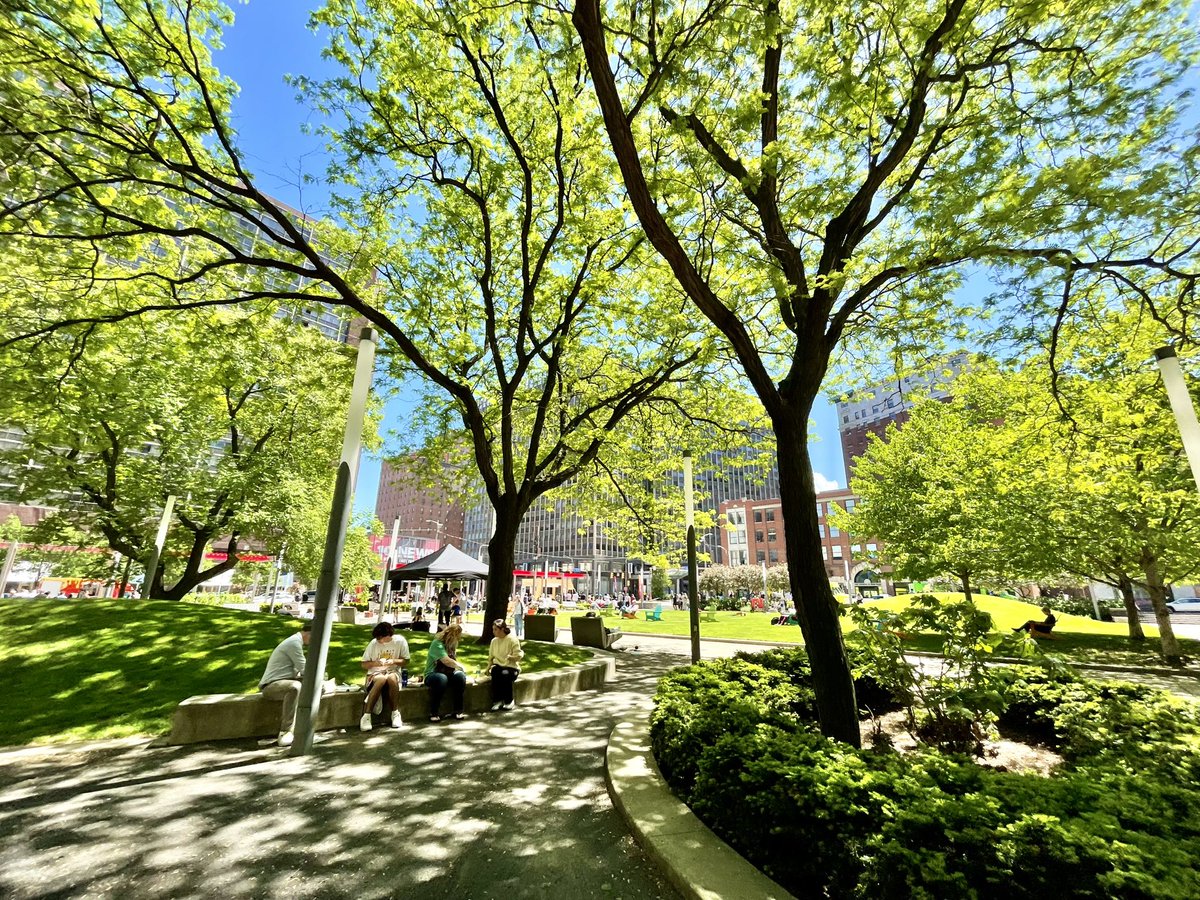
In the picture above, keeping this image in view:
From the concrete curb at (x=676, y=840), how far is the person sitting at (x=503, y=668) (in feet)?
10.5

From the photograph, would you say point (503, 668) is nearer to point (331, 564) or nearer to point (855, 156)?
point (331, 564)

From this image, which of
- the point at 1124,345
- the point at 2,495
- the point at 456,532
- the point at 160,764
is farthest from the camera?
the point at 456,532

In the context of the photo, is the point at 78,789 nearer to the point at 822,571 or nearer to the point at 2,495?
the point at 822,571

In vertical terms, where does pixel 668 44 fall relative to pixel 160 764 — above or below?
above

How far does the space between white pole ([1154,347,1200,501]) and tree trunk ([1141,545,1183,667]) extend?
39.8 ft

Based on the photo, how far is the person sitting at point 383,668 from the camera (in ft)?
22.7

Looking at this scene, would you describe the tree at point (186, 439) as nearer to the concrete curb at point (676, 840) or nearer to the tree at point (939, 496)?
the concrete curb at point (676, 840)

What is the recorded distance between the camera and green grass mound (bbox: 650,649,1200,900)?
233cm

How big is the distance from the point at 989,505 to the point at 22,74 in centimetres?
2499

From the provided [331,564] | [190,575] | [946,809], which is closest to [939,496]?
[946,809]

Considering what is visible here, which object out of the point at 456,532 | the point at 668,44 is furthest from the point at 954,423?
the point at 456,532

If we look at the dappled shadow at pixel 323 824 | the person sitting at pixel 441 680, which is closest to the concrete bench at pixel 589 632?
the person sitting at pixel 441 680

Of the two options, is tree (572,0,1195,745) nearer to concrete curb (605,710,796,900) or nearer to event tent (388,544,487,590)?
concrete curb (605,710,796,900)

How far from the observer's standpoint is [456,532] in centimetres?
13988
